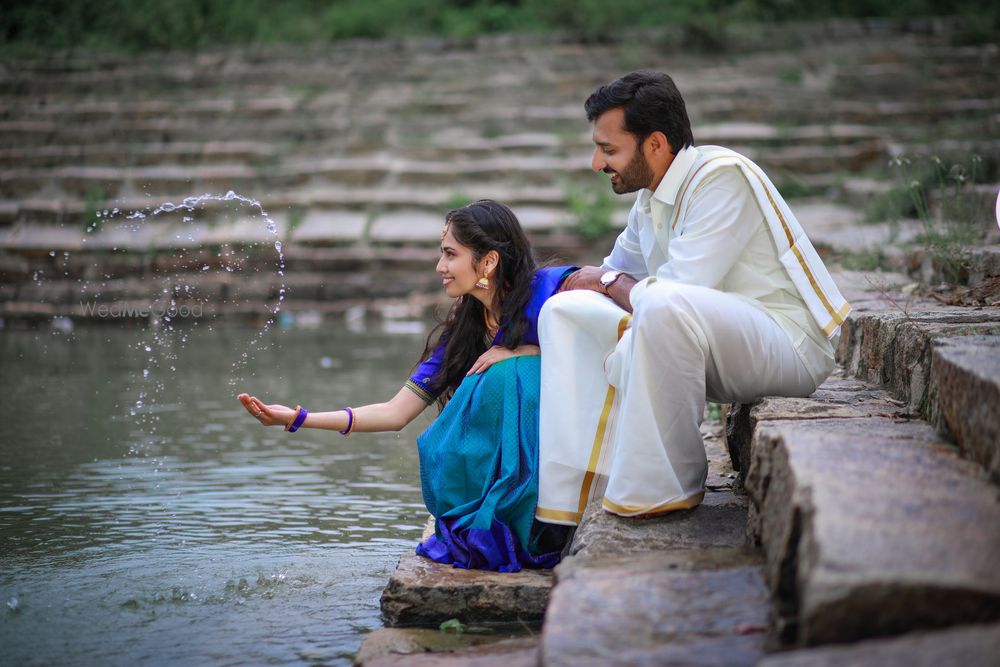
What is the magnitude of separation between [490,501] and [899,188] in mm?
4748

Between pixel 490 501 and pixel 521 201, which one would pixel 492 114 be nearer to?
pixel 521 201

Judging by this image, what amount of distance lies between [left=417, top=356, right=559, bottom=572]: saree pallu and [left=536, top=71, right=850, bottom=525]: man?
0.10m

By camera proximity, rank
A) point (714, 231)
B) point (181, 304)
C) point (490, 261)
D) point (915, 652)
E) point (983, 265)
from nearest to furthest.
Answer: point (915, 652) < point (714, 231) < point (490, 261) < point (983, 265) < point (181, 304)

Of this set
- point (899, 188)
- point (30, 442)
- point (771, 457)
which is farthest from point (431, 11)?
point (771, 457)

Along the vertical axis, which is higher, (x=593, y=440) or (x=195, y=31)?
(x=195, y=31)

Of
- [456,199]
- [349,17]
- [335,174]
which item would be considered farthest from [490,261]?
[349,17]

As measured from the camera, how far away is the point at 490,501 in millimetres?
3010

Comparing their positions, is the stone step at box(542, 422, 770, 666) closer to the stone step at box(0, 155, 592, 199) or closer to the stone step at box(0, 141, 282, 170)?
the stone step at box(0, 155, 592, 199)

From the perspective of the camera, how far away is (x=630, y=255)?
11.3 feet

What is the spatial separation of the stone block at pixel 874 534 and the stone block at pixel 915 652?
1.8 inches

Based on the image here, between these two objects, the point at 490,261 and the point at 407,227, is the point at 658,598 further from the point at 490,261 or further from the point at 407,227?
the point at 407,227

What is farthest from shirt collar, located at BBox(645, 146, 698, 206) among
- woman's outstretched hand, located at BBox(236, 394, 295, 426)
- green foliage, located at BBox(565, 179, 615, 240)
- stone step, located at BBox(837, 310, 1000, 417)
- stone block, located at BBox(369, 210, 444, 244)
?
stone block, located at BBox(369, 210, 444, 244)

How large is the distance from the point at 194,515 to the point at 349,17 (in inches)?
445

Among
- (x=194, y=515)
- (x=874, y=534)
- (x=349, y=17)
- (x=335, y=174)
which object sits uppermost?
(x=349, y=17)
